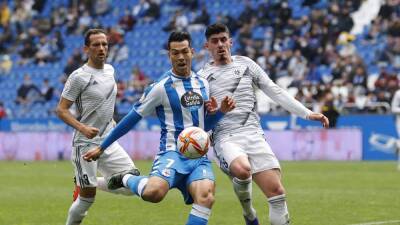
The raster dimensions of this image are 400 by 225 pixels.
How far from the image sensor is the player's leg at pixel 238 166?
32.1 feet

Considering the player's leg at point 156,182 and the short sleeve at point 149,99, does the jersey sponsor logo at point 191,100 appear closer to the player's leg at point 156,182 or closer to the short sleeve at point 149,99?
the short sleeve at point 149,99

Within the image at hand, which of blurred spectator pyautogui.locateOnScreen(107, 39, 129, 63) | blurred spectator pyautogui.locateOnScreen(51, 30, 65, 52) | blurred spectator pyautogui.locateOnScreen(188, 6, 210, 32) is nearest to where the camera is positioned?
blurred spectator pyautogui.locateOnScreen(188, 6, 210, 32)

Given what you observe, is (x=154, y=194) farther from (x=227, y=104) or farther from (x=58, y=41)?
(x=58, y=41)

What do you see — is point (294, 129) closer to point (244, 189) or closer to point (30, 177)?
point (30, 177)

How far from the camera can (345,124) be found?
1028 inches

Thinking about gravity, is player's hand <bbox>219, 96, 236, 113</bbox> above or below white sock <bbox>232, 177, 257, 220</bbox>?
above

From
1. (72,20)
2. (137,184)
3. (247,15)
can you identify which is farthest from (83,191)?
(72,20)

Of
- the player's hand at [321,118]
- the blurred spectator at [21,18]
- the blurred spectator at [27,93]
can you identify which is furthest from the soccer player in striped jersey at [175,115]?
the blurred spectator at [21,18]

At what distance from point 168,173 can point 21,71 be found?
2801 centimetres

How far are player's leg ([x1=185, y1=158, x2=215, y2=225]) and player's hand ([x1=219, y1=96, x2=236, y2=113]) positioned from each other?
594mm

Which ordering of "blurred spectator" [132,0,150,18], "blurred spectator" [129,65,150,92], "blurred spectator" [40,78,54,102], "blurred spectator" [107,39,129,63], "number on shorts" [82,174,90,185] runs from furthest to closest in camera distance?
"blurred spectator" [132,0,150,18] < "blurred spectator" [107,39,129,63] < "blurred spectator" [40,78,54,102] < "blurred spectator" [129,65,150,92] < "number on shorts" [82,174,90,185]

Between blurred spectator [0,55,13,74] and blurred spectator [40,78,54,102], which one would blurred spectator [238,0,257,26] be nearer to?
blurred spectator [40,78,54,102]

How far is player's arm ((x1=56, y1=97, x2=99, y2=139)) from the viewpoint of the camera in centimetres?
948

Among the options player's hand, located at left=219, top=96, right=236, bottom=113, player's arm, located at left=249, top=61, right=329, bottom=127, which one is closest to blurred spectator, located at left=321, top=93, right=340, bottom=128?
player's arm, located at left=249, top=61, right=329, bottom=127
